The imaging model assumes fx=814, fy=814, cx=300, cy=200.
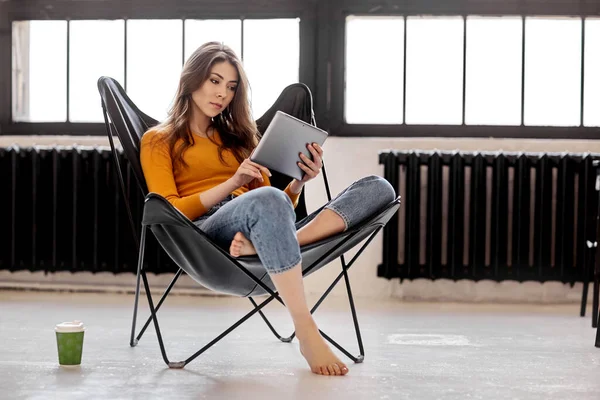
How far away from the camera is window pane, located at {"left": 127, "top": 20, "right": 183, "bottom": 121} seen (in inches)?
164

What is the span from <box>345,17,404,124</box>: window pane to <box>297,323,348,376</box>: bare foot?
2.25 m

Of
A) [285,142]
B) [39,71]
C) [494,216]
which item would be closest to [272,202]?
[285,142]

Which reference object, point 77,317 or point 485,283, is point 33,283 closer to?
point 77,317

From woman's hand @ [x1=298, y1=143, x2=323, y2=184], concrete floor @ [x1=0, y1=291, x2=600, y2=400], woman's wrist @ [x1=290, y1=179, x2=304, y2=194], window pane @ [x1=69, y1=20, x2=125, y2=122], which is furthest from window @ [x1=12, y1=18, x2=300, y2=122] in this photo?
woman's hand @ [x1=298, y1=143, x2=323, y2=184]

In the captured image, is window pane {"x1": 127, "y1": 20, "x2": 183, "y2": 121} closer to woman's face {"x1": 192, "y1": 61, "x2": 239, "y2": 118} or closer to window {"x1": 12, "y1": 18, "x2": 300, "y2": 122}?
window {"x1": 12, "y1": 18, "x2": 300, "y2": 122}

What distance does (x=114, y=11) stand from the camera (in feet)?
13.7

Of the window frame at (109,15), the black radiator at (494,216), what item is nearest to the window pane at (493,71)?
the black radiator at (494,216)

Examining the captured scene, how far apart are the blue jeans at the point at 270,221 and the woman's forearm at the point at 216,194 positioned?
0.09 m

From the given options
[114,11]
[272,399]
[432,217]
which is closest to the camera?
[272,399]

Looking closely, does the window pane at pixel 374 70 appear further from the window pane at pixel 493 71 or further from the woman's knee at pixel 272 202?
the woman's knee at pixel 272 202

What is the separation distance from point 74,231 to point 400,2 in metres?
1.96

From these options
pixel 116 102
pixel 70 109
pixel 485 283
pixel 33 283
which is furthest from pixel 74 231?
pixel 485 283

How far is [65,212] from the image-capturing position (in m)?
4.01

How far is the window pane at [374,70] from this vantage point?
13.4ft
